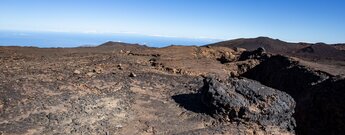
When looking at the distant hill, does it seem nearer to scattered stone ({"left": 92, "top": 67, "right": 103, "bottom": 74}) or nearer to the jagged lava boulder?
scattered stone ({"left": 92, "top": 67, "right": 103, "bottom": 74})

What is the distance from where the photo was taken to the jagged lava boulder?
8672mm

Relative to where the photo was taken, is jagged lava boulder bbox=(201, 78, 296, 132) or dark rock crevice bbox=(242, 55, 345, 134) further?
dark rock crevice bbox=(242, 55, 345, 134)

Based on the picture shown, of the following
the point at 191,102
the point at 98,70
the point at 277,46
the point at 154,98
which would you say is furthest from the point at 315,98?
the point at 277,46

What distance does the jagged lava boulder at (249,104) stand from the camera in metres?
8.67

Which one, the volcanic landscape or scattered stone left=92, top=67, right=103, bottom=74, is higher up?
scattered stone left=92, top=67, right=103, bottom=74

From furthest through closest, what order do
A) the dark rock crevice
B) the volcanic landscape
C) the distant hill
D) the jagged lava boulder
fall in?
1. the distant hill
2. the dark rock crevice
3. the jagged lava boulder
4. the volcanic landscape

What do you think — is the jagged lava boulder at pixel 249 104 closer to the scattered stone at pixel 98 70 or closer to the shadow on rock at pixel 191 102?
the shadow on rock at pixel 191 102

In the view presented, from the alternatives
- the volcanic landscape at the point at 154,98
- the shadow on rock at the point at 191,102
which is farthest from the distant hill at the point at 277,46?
the shadow on rock at the point at 191,102

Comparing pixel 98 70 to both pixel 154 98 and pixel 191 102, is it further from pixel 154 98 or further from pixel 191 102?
pixel 191 102

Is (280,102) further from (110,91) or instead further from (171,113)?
(110,91)

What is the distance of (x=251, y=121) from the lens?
8594 mm

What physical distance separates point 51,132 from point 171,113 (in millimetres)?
2750

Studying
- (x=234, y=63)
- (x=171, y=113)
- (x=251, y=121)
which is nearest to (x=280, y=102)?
(x=251, y=121)

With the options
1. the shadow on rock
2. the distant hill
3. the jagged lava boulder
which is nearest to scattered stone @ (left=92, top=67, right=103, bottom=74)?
the shadow on rock
